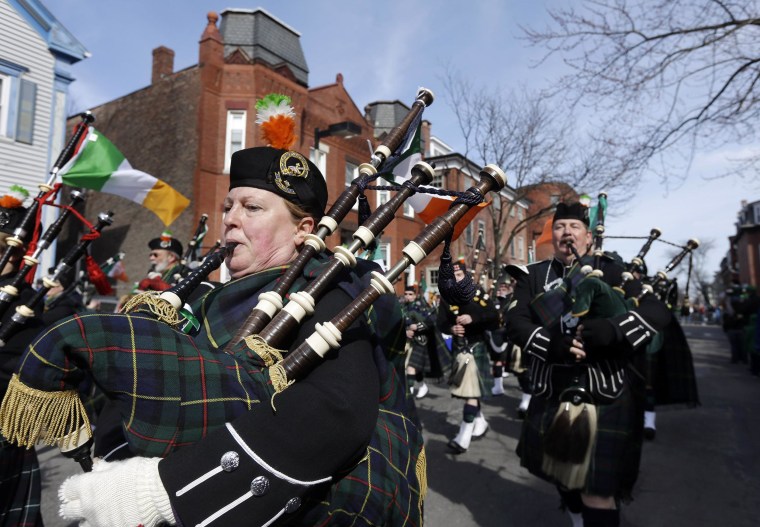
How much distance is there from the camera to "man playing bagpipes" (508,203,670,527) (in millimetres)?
2936

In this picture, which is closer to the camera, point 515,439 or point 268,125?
point 268,125

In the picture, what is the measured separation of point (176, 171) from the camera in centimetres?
1659

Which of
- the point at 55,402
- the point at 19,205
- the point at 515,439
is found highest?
the point at 19,205

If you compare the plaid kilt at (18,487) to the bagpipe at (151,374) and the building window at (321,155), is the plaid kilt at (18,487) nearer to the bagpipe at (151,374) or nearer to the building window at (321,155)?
the bagpipe at (151,374)

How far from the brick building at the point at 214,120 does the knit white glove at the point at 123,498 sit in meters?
14.2

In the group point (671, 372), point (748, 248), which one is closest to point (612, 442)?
point (671, 372)

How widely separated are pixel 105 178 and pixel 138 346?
11.7ft

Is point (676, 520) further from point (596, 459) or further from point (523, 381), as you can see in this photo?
point (523, 381)

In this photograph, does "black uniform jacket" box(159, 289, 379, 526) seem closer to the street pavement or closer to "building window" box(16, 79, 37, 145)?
the street pavement

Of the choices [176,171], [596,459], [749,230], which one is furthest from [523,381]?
[749,230]

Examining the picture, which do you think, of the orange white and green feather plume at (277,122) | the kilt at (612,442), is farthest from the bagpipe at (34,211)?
the kilt at (612,442)

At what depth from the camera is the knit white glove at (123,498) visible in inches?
39.4

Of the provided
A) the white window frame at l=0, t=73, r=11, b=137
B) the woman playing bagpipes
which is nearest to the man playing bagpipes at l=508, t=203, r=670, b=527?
the woman playing bagpipes

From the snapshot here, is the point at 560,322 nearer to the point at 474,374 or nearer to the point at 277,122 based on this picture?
the point at 277,122
